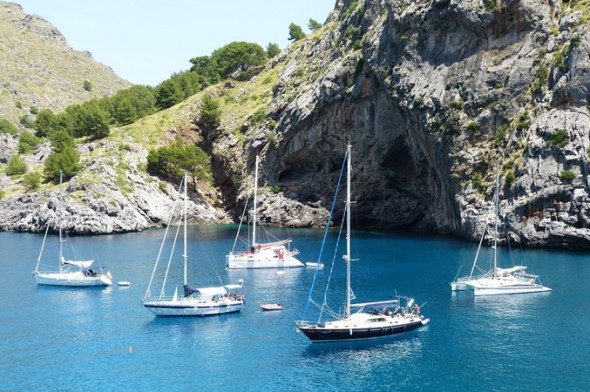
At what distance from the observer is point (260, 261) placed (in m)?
92.7

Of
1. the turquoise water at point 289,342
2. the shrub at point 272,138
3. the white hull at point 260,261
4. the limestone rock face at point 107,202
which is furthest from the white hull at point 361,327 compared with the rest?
the shrub at point 272,138

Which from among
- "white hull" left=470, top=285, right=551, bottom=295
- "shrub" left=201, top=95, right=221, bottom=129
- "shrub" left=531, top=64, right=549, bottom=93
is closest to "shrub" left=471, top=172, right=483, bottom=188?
"shrub" left=531, top=64, right=549, bottom=93

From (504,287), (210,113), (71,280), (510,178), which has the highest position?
(210,113)

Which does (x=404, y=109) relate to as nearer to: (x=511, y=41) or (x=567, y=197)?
(x=511, y=41)

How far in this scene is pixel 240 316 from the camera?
206ft

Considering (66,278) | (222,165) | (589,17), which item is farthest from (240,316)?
(222,165)

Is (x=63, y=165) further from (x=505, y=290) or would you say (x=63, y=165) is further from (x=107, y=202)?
(x=505, y=290)

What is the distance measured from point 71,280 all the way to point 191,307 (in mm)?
24750

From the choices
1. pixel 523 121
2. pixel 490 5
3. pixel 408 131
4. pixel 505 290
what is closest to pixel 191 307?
pixel 505 290

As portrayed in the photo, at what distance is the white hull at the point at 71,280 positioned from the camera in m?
78.3

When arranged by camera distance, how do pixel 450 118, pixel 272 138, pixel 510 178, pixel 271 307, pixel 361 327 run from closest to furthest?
pixel 361 327, pixel 271 307, pixel 510 178, pixel 450 118, pixel 272 138

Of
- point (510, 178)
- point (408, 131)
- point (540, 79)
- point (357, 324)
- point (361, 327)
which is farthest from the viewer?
point (408, 131)

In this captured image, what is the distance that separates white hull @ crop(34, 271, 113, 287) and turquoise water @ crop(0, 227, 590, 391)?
1.79 m

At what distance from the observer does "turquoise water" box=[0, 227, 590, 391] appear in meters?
44.9
